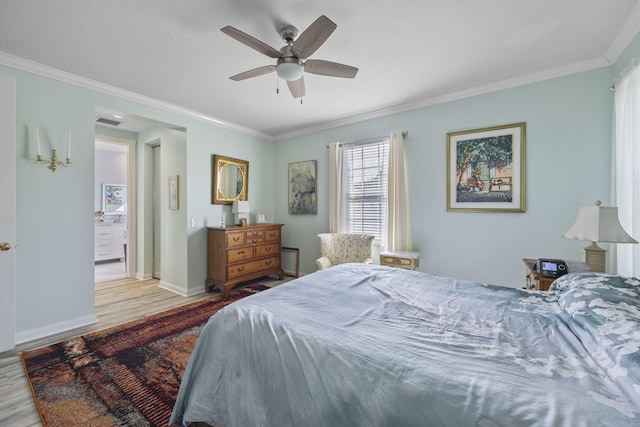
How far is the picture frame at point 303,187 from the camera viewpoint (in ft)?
15.6

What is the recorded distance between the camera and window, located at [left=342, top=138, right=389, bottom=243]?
13.2 feet

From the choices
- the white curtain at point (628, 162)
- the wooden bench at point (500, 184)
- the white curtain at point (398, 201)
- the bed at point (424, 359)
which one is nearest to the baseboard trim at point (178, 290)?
the bed at point (424, 359)

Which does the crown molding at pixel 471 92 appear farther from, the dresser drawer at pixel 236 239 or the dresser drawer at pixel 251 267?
the dresser drawer at pixel 251 267

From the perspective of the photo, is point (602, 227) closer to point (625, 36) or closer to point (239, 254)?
point (625, 36)

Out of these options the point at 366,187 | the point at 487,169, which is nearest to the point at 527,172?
the point at 487,169

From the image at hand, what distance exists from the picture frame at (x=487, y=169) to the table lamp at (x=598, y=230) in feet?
2.83

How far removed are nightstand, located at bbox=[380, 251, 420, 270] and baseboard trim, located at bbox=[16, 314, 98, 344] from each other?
351cm

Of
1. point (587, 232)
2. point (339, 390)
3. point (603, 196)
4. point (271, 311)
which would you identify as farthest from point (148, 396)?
point (603, 196)

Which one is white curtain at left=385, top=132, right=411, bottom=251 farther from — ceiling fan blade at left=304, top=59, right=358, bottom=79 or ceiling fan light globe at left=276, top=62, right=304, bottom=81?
ceiling fan light globe at left=276, top=62, right=304, bottom=81

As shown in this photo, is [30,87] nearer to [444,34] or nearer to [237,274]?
[237,274]

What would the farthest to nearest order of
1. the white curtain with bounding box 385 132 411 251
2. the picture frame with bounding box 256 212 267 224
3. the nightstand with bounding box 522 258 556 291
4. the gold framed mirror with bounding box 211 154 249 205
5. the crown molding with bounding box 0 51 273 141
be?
the picture frame with bounding box 256 212 267 224
the gold framed mirror with bounding box 211 154 249 205
the white curtain with bounding box 385 132 411 251
the crown molding with bounding box 0 51 273 141
the nightstand with bounding box 522 258 556 291

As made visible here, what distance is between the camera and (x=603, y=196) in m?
2.62

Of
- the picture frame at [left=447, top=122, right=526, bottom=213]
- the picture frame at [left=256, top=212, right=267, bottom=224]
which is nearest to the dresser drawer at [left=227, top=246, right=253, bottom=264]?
the picture frame at [left=256, top=212, right=267, bottom=224]

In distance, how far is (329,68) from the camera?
2.20m
